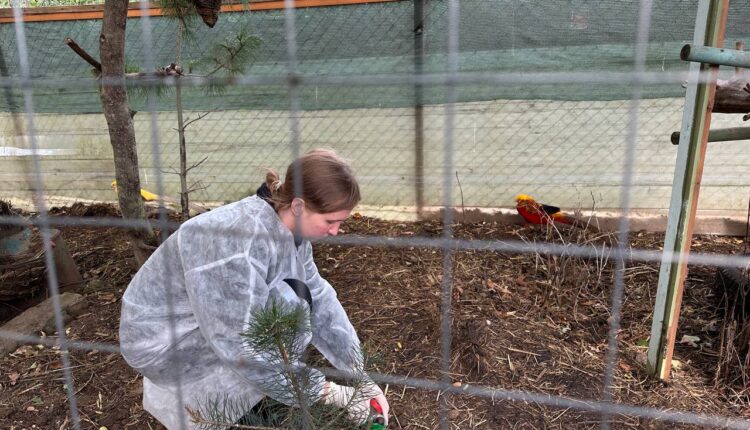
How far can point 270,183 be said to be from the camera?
4.07 feet

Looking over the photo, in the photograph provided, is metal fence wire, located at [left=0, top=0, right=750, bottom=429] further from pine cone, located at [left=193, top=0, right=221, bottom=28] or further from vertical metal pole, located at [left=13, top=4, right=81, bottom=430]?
vertical metal pole, located at [left=13, top=4, right=81, bottom=430]

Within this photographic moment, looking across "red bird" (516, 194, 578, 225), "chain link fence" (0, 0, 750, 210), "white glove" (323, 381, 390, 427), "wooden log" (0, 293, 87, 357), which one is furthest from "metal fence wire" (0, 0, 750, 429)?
"white glove" (323, 381, 390, 427)

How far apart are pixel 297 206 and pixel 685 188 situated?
39.9 inches

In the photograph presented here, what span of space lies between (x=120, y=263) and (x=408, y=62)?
66.6 inches

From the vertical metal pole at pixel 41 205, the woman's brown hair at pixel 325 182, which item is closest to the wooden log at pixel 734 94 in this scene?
the woman's brown hair at pixel 325 182

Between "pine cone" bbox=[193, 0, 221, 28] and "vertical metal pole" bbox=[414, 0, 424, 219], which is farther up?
"pine cone" bbox=[193, 0, 221, 28]

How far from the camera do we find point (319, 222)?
3.77 feet

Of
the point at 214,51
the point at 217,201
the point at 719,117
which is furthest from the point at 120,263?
the point at 719,117

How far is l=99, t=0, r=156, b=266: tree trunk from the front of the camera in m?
1.75

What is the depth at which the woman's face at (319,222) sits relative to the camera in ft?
3.73

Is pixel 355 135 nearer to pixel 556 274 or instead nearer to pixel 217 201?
pixel 217 201

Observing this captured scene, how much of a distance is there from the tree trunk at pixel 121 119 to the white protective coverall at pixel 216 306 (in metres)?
0.75

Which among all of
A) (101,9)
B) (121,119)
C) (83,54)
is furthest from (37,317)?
(101,9)

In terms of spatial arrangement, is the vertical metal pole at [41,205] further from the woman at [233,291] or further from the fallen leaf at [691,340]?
the fallen leaf at [691,340]
